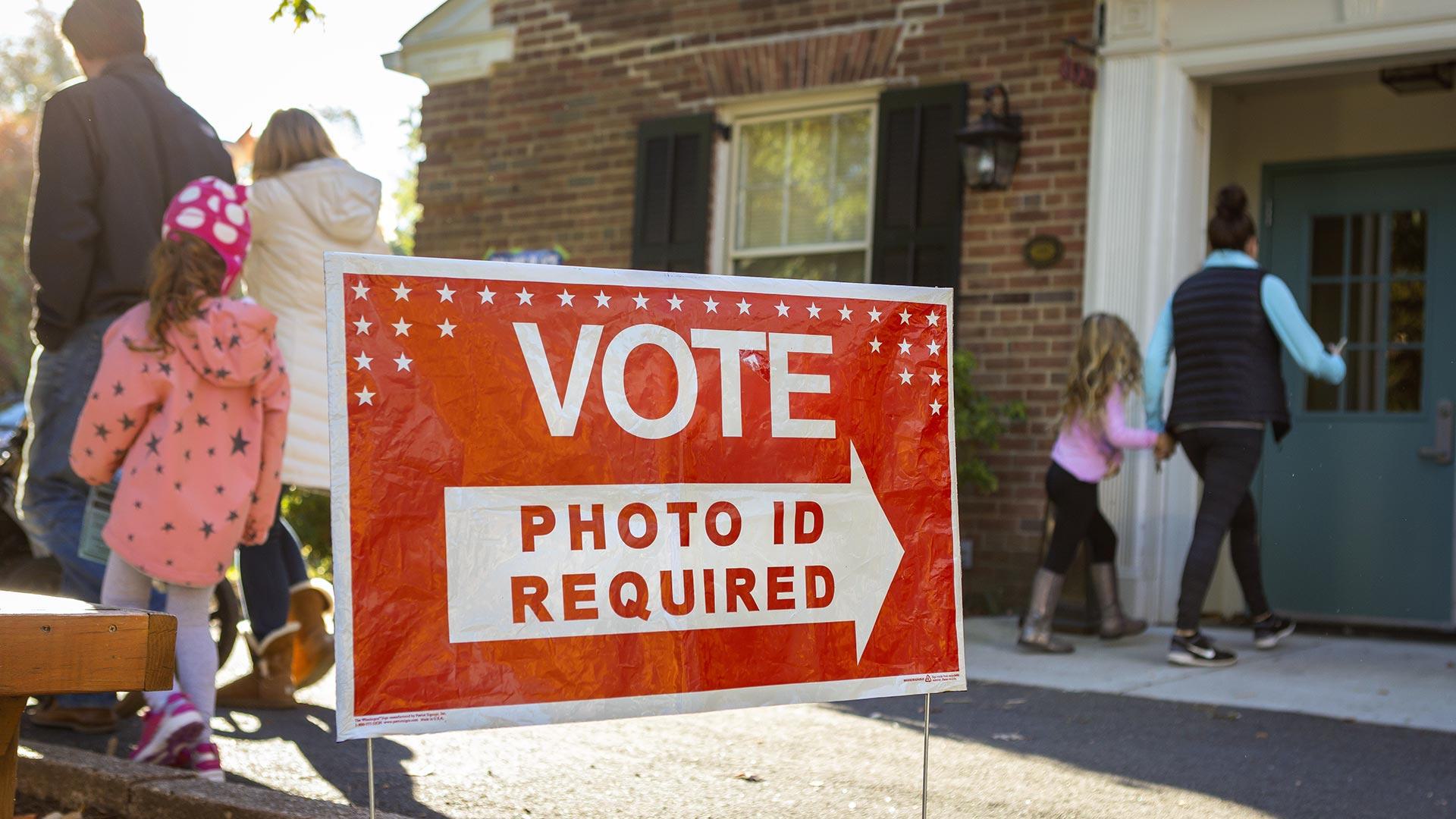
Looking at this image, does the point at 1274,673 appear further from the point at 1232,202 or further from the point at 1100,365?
the point at 1232,202

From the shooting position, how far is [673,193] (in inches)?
376

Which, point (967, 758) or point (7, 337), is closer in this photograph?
point (967, 758)

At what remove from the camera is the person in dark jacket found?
15.2 ft

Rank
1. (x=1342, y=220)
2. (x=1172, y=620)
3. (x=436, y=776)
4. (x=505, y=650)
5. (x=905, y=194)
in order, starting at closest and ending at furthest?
(x=505, y=650), (x=436, y=776), (x=1172, y=620), (x=1342, y=220), (x=905, y=194)

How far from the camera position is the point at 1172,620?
24.7 ft

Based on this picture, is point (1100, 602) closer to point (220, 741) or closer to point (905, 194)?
point (905, 194)

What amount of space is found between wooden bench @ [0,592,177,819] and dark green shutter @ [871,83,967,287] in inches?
240

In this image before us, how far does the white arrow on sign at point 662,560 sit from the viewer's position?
2900 millimetres

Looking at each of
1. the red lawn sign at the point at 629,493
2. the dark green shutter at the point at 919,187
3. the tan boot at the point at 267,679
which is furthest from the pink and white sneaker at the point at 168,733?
the dark green shutter at the point at 919,187

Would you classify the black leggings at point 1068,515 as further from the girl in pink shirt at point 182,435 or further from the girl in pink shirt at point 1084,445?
the girl in pink shirt at point 182,435

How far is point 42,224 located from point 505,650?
108 inches

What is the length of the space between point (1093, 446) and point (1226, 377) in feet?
2.35

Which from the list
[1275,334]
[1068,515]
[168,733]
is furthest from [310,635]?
[1275,334]

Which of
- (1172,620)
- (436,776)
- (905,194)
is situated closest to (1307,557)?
(1172,620)
